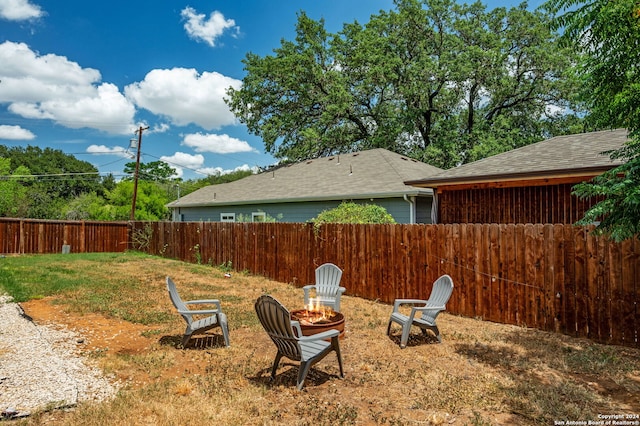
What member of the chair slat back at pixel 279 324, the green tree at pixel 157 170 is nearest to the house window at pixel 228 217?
the chair slat back at pixel 279 324

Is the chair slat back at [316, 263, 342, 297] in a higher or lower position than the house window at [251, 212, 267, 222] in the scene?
lower

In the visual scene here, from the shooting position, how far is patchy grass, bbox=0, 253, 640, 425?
3535 mm

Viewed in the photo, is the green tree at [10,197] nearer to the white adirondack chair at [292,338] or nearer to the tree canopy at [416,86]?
the tree canopy at [416,86]

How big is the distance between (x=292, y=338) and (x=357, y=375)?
3.30ft

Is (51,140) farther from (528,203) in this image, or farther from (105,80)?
(528,203)

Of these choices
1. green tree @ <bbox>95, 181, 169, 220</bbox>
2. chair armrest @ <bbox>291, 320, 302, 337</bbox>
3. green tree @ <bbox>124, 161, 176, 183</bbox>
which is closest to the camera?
chair armrest @ <bbox>291, 320, 302, 337</bbox>

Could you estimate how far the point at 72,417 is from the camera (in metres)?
3.43

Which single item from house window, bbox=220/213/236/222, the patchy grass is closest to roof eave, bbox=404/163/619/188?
the patchy grass

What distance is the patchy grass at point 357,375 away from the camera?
3.54 metres

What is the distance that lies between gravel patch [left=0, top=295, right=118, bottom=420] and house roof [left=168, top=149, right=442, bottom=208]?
9.56 m

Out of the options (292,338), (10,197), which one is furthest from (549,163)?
(10,197)

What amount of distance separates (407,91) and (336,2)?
619 centimetres

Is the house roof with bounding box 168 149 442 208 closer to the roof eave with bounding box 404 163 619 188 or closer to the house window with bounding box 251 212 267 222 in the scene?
the house window with bounding box 251 212 267 222

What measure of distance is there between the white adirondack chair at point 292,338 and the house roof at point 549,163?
22.6 feet
